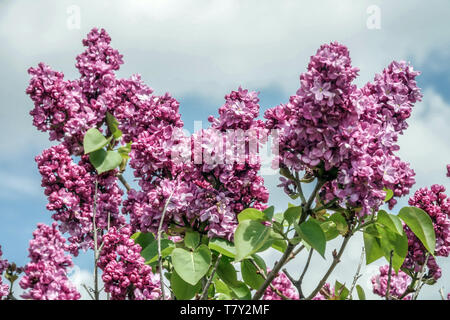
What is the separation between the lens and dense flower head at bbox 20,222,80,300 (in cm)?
189

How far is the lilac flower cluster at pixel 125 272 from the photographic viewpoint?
222 cm

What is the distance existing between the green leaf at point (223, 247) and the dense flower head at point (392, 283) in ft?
5.61

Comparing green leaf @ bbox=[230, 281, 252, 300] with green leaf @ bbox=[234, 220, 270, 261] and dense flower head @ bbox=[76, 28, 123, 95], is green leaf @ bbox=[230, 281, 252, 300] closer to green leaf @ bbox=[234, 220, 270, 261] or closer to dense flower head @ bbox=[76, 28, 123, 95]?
green leaf @ bbox=[234, 220, 270, 261]

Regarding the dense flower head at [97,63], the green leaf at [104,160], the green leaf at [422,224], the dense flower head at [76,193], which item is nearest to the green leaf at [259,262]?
the green leaf at [422,224]

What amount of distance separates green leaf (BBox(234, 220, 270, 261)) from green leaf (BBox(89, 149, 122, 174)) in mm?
1143

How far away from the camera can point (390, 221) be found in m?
2.36

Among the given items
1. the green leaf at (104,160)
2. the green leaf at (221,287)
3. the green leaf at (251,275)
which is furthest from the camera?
the green leaf at (104,160)

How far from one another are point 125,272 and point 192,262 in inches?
11.8

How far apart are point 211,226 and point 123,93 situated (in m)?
1.30

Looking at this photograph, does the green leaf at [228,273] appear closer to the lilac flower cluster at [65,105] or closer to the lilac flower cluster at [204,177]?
the lilac flower cluster at [204,177]

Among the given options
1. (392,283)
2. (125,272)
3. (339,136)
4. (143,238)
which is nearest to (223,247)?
(125,272)

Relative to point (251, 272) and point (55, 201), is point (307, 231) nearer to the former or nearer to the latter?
point (251, 272)

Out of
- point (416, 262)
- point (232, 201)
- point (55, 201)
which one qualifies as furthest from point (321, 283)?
point (55, 201)

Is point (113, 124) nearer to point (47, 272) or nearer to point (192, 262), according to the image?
point (192, 262)
